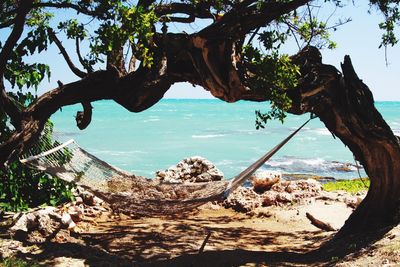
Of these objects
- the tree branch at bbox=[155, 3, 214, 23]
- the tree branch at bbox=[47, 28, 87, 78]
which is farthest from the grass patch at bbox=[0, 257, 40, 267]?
the tree branch at bbox=[155, 3, 214, 23]

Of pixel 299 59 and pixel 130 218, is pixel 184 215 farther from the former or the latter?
pixel 299 59

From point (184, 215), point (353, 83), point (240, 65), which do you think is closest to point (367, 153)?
point (353, 83)

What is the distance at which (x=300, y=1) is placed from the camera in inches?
126

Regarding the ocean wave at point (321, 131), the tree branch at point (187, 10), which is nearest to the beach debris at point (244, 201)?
the tree branch at point (187, 10)

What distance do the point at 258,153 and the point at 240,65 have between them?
16151 mm

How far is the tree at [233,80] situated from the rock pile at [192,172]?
3121mm

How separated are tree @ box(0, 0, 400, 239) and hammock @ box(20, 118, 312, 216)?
34 centimetres

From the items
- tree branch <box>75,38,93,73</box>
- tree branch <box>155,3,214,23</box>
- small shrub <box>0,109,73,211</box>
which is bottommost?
small shrub <box>0,109,73,211</box>

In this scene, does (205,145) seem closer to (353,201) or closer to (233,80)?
(353,201)

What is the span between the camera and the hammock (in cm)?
399

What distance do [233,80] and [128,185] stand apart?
164 centimetres

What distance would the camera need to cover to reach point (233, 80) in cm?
352

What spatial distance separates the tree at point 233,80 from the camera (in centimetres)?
339

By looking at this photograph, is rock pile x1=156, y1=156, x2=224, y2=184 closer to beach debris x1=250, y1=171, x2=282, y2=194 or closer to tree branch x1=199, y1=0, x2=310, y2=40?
beach debris x1=250, y1=171, x2=282, y2=194
